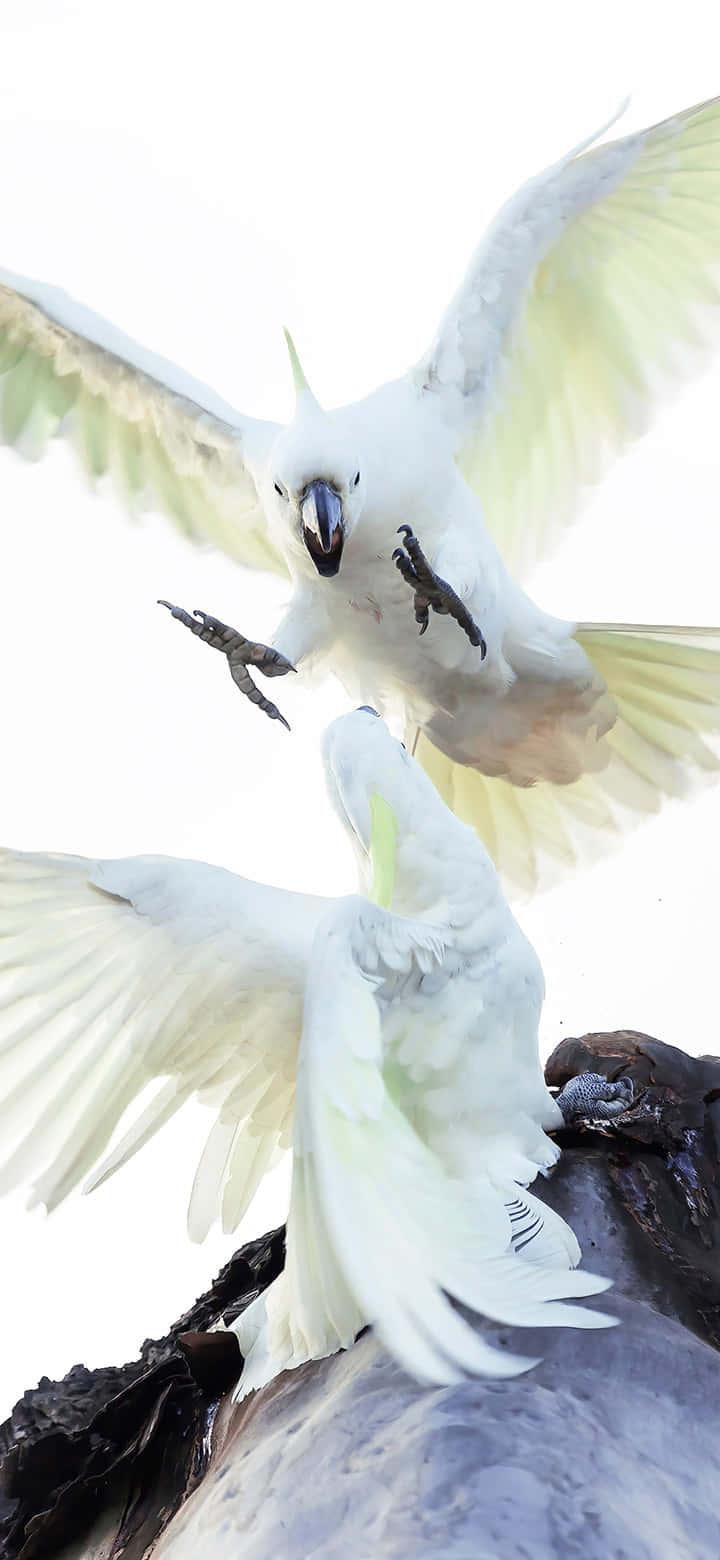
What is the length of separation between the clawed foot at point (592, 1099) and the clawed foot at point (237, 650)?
83 cm

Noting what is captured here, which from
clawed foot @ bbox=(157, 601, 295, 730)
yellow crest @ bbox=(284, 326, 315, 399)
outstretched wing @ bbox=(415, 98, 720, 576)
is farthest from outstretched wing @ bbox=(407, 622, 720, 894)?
yellow crest @ bbox=(284, 326, 315, 399)

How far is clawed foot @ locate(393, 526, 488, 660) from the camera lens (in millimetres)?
2910

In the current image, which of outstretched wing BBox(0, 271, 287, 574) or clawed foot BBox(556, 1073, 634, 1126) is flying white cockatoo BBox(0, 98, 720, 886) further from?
clawed foot BBox(556, 1073, 634, 1126)

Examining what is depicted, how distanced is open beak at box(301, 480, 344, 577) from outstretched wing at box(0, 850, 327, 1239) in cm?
91

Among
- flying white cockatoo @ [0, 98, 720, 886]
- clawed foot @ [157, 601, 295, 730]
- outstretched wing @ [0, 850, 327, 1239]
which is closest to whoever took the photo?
outstretched wing @ [0, 850, 327, 1239]

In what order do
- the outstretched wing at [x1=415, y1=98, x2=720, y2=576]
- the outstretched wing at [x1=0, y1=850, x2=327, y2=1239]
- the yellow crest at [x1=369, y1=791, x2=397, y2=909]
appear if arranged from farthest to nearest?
the outstretched wing at [x1=415, y1=98, x2=720, y2=576], the yellow crest at [x1=369, y1=791, x2=397, y2=909], the outstretched wing at [x1=0, y1=850, x2=327, y2=1239]

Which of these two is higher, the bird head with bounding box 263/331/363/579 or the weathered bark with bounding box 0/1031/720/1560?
the bird head with bounding box 263/331/363/579

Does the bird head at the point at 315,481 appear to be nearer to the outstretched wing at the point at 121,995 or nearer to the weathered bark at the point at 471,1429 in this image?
the outstretched wing at the point at 121,995

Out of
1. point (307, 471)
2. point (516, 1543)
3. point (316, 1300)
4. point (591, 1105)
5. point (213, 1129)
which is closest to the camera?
point (516, 1543)

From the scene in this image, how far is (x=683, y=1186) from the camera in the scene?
241cm

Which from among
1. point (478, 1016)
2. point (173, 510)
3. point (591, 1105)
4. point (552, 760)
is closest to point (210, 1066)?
point (478, 1016)

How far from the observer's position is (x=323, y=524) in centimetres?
280

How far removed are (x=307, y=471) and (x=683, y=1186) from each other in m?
1.47

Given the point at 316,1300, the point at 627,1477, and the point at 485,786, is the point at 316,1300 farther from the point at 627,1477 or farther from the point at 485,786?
the point at 485,786
